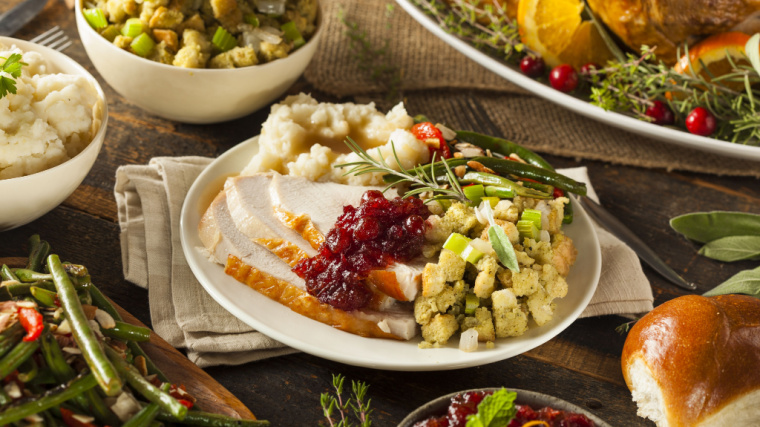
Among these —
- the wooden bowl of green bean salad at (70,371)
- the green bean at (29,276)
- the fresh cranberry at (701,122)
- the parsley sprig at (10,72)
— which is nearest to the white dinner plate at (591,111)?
the fresh cranberry at (701,122)

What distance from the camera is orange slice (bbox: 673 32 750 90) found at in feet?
12.9

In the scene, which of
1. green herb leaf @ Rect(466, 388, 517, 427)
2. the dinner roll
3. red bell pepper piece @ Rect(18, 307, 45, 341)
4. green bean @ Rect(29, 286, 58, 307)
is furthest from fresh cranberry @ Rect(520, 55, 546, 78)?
red bell pepper piece @ Rect(18, 307, 45, 341)

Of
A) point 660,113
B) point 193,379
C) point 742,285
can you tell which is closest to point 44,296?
point 193,379

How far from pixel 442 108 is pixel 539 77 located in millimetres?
674

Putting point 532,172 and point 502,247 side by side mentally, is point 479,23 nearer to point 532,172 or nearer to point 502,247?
point 532,172

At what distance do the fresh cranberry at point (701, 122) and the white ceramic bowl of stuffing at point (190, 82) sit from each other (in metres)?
2.31

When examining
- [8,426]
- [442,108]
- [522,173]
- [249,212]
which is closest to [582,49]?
[442,108]

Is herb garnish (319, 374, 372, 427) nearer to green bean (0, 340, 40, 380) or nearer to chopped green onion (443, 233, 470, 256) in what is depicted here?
chopped green onion (443, 233, 470, 256)

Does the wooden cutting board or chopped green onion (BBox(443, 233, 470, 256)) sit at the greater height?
chopped green onion (BBox(443, 233, 470, 256))

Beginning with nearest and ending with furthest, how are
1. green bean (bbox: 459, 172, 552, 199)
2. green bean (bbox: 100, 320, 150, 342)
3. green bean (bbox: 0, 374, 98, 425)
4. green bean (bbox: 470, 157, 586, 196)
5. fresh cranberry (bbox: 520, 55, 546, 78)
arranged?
green bean (bbox: 0, 374, 98, 425), green bean (bbox: 100, 320, 150, 342), green bean (bbox: 459, 172, 552, 199), green bean (bbox: 470, 157, 586, 196), fresh cranberry (bbox: 520, 55, 546, 78)

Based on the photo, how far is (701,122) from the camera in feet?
13.0

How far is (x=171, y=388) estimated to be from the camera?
237 centimetres

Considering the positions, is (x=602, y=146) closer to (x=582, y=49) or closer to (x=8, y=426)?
(x=582, y=49)

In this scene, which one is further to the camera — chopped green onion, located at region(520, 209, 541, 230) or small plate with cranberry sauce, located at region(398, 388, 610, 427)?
chopped green onion, located at region(520, 209, 541, 230)
